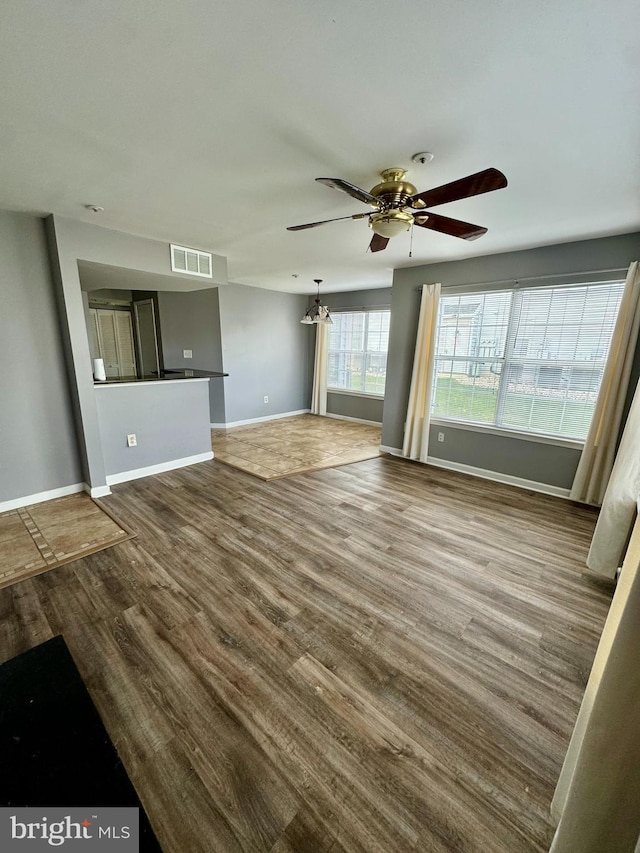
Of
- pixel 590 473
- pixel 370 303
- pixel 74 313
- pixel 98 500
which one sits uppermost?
pixel 370 303

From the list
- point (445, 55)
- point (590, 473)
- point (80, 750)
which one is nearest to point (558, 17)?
point (445, 55)

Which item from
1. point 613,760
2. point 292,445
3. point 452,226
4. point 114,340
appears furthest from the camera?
point 114,340

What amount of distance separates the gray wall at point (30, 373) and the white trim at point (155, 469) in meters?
0.47

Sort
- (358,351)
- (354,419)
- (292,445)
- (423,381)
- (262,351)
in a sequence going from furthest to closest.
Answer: (354,419)
(358,351)
(262,351)
(292,445)
(423,381)

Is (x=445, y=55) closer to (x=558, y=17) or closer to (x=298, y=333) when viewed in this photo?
(x=558, y=17)

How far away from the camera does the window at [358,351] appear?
6.10 m

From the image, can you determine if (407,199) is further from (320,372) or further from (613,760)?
(320,372)

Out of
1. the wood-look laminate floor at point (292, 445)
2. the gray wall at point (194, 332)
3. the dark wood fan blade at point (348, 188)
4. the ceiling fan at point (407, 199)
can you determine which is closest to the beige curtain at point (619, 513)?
the ceiling fan at point (407, 199)

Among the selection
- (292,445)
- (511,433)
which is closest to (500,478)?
(511,433)

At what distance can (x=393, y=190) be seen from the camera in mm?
1808

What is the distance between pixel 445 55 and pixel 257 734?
2595 millimetres

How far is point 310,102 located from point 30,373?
3048mm

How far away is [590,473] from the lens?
319 cm

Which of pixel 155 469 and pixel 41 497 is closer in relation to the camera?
pixel 41 497
